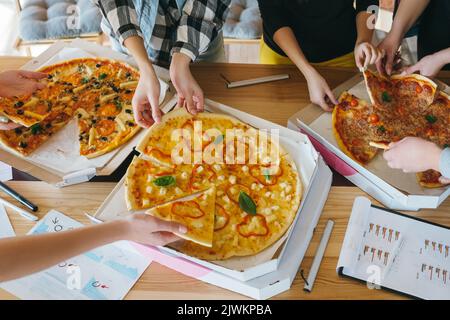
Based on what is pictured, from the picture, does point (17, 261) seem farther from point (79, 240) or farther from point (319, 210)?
point (319, 210)

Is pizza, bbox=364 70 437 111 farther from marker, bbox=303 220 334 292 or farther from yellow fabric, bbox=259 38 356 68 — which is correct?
marker, bbox=303 220 334 292

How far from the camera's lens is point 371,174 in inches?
58.5

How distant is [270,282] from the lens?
127 cm

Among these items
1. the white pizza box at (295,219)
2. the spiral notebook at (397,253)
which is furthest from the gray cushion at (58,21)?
the spiral notebook at (397,253)

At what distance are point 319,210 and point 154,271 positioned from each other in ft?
1.92

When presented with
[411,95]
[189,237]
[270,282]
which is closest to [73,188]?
[189,237]

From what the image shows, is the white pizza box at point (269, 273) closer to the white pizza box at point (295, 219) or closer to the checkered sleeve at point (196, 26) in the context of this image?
the white pizza box at point (295, 219)

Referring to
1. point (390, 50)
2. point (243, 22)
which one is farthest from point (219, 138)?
point (243, 22)

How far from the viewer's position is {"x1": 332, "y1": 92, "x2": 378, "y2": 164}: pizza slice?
162 cm

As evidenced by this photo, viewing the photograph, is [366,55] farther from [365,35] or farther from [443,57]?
[443,57]

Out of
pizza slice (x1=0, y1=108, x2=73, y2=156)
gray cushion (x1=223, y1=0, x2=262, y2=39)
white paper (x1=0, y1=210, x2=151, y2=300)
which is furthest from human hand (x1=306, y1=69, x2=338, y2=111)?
gray cushion (x1=223, y1=0, x2=262, y2=39)

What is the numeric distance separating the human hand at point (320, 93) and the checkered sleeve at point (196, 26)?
18.9 inches

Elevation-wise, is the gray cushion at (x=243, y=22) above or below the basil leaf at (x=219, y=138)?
above

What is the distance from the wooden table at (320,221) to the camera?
4.28 ft
